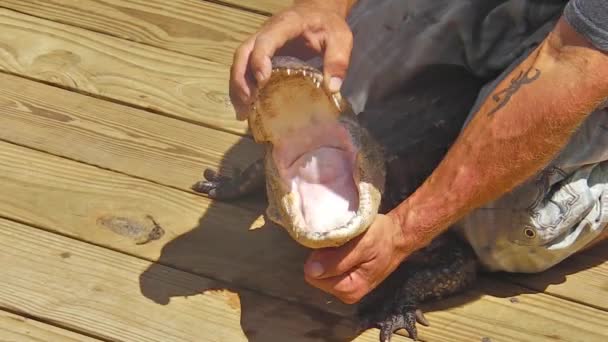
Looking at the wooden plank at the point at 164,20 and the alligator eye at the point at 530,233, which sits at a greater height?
the wooden plank at the point at 164,20

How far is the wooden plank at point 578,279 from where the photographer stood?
2.49m

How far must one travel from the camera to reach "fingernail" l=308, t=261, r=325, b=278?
87.4 inches

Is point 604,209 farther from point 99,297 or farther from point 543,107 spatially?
point 99,297

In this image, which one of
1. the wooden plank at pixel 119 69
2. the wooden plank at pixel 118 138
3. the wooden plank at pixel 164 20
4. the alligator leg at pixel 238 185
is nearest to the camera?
the alligator leg at pixel 238 185

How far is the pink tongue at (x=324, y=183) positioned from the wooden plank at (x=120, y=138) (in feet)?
1.71

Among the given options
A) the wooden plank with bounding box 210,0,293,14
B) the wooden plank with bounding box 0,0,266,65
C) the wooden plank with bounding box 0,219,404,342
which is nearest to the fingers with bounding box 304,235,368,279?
the wooden plank with bounding box 0,219,404,342

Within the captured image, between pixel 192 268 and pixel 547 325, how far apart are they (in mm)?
788

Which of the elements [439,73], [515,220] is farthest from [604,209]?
[439,73]

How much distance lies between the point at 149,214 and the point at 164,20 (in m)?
0.81

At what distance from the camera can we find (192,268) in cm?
256

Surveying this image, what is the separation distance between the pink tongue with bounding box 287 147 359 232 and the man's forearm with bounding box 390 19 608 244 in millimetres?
103

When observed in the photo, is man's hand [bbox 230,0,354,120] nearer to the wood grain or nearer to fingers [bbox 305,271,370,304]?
fingers [bbox 305,271,370,304]

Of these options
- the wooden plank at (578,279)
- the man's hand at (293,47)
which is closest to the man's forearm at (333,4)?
the man's hand at (293,47)

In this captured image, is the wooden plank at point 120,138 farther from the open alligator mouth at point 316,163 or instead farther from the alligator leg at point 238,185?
the open alligator mouth at point 316,163
